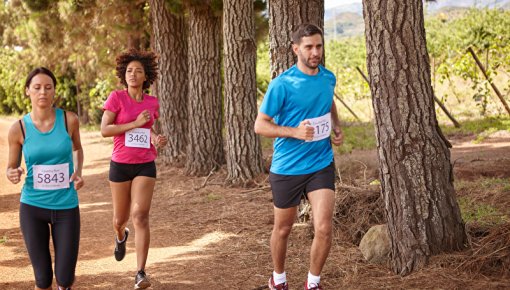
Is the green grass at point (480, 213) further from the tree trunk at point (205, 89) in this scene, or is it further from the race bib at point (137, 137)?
the tree trunk at point (205, 89)

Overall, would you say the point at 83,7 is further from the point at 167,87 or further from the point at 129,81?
the point at 129,81

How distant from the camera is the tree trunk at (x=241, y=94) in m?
11.3

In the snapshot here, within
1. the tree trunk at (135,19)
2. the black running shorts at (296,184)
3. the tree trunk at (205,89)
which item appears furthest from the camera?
the tree trunk at (135,19)

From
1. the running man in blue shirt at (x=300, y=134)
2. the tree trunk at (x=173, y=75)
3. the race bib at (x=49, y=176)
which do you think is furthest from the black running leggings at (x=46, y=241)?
the tree trunk at (x=173, y=75)

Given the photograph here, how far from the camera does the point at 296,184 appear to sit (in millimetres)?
5375

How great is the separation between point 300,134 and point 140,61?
6.60 feet

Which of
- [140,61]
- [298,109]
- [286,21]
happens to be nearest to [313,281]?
[298,109]

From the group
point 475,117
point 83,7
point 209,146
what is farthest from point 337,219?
point 475,117

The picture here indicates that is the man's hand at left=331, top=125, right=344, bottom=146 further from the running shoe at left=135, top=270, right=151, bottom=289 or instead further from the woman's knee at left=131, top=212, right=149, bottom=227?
the running shoe at left=135, top=270, right=151, bottom=289

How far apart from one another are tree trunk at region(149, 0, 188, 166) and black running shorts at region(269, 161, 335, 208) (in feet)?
30.8

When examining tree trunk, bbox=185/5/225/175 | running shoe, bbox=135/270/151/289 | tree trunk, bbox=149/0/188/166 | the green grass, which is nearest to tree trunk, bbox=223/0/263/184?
tree trunk, bbox=185/5/225/175

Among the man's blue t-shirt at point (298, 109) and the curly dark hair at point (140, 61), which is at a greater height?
the curly dark hair at point (140, 61)

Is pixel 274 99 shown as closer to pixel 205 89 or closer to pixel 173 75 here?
pixel 205 89

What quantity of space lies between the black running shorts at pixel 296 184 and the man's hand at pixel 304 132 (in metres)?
0.36
